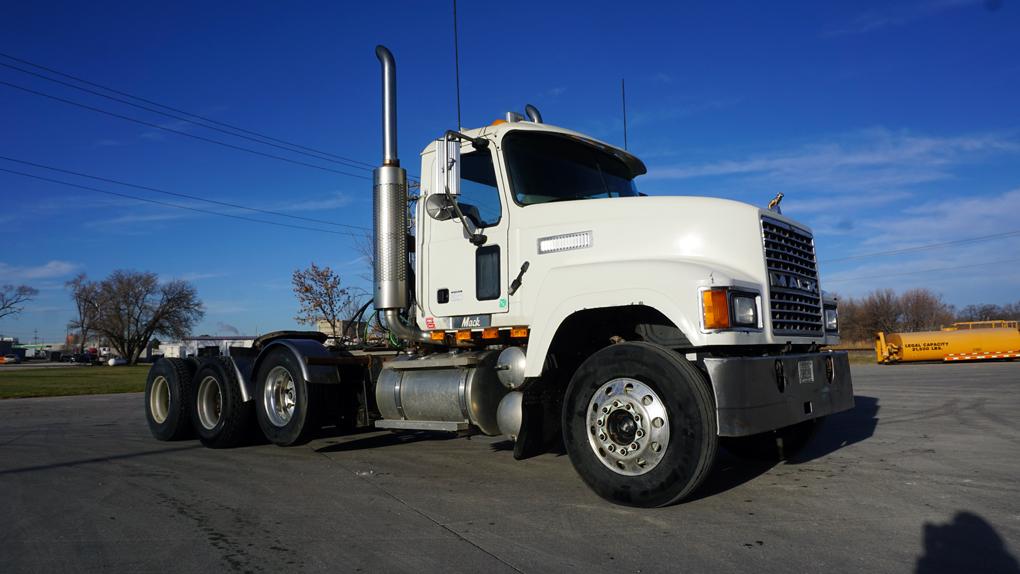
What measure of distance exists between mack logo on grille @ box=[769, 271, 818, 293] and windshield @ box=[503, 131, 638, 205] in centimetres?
194

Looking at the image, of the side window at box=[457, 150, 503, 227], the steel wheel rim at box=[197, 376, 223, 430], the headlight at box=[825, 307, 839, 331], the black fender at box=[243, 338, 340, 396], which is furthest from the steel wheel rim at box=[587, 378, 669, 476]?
Result: the steel wheel rim at box=[197, 376, 223, 430]

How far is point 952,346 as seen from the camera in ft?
86.9

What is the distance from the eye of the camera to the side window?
21.2ft

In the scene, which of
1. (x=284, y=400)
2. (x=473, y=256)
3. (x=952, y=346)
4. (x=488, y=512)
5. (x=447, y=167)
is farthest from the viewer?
(x=952, y=346)

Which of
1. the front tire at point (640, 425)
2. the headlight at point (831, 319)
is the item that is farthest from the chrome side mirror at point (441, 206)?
the headlight at point (831, 319)

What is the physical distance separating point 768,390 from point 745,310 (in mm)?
579

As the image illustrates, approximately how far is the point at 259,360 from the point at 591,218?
462 centimetres

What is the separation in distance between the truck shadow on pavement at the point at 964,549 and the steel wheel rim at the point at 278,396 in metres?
6.36

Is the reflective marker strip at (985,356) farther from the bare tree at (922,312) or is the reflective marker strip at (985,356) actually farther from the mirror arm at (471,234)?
the bare tree at (922,312)

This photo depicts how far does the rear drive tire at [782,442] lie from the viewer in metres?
6.71

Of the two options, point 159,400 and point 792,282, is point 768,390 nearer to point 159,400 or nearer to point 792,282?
point 792,282

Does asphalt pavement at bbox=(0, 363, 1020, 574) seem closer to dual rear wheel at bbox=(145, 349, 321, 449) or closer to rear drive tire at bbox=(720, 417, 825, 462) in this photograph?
rear drive tire at bbox=(720, 417, 825, 462)

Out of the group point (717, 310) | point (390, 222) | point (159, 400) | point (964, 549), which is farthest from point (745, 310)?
point (159, 400)

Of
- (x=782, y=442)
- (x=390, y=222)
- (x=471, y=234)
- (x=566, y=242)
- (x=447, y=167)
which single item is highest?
(x=447, y=167)
